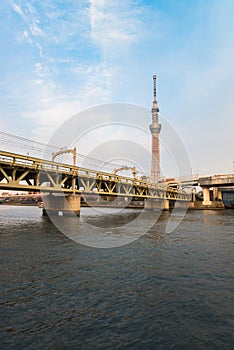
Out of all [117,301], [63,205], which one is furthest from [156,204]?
[117,301]

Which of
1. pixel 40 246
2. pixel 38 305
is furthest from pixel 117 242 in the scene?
pixel 38 305

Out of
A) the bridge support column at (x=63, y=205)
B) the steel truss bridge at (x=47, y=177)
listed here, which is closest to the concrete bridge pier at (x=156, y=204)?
the steel truss bridge at (x=47, y=177)

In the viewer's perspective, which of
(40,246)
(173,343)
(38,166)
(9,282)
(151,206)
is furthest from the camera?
(151,206)

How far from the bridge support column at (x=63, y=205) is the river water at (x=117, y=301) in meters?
33.9

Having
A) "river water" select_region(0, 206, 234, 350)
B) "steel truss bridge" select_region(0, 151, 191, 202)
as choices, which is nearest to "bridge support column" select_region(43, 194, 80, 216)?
"steel truss bridge" select_region(0, 151, 191, 202)

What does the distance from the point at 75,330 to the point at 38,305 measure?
8.01 feet

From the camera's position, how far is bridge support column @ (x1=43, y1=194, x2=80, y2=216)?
5147 cm

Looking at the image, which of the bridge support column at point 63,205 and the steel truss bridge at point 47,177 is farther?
the bridge support column at point 63,205

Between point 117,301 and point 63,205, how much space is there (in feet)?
153

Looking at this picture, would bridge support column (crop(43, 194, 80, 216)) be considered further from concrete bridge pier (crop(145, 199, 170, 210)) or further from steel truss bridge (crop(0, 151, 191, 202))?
concrete bridge pier (crop(145, 199, 170, 210))

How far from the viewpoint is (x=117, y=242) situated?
23.5 meters

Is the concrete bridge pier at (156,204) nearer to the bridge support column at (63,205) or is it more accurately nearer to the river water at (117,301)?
the bridge support column at (63,205)

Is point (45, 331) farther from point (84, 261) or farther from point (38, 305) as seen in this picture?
point (84, 261)

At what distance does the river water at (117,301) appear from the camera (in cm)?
688
